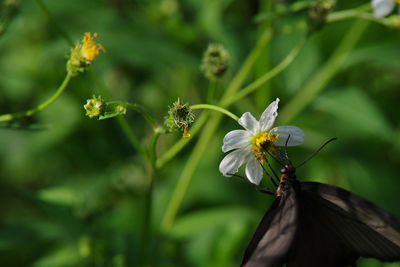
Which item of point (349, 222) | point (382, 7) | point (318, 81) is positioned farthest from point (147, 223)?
point (318, 81)

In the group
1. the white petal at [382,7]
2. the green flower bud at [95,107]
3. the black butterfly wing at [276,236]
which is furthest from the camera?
the white petal at [382,7]

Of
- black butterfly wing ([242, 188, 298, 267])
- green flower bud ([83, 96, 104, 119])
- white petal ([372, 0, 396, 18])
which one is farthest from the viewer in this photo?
white petal ([372, 0, 396, 18])

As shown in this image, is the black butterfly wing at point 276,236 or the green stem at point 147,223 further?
the green stem at point 147,223

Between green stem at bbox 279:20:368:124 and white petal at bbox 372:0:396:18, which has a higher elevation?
green stem at bbox 279:20:368:124

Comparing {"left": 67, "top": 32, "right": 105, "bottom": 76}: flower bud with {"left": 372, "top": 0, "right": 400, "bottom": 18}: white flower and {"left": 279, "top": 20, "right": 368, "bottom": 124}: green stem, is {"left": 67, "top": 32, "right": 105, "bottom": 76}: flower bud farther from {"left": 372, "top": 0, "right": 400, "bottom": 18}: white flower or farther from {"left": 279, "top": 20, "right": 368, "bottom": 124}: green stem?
{"left": 279, "top": 20, "right": 368, "bottom": 124}: green stem

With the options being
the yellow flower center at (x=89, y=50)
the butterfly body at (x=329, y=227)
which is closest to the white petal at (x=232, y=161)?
the butterfly body at (x=329, y=227)

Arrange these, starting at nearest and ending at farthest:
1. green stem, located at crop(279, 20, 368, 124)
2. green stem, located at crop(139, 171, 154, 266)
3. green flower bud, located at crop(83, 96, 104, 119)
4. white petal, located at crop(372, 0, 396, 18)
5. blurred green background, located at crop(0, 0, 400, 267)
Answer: green flower bud, located at crop(83, 96, 104, 119) → green stem, located at crop(139, 171, 154, 266) → white petal, located at crop(372, 0, 396, 18) → blurred green background, located at crop(0, 0, 400, 267) → green stem, located at crop(279, 20, 368, 124)

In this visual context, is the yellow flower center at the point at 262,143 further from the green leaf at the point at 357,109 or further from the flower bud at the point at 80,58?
the green leaf at the point at 357,109

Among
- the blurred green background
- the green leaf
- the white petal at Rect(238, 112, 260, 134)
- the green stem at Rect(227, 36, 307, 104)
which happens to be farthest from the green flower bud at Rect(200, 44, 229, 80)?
the green leaf
